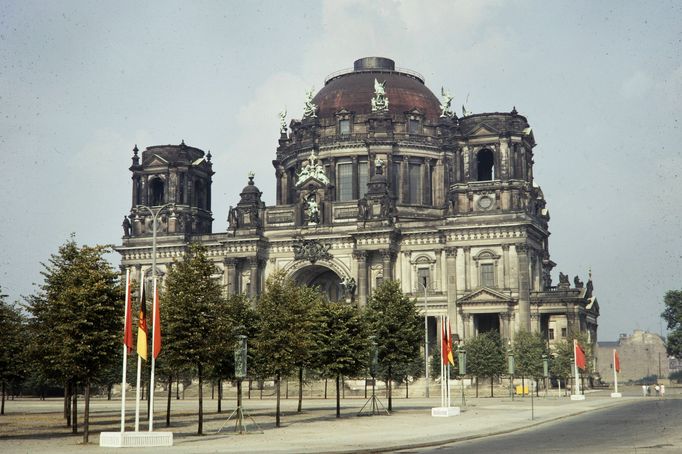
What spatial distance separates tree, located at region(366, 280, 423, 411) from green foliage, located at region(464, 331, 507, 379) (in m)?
32.0

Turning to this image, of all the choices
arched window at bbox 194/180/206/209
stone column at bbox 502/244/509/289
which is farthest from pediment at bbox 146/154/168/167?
stone column at bbox 502/244/509/289

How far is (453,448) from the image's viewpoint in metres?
34.6

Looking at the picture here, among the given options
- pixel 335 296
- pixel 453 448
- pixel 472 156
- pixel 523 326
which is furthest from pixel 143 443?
pixel 335 296

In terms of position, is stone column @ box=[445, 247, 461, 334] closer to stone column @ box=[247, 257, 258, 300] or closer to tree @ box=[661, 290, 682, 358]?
stone column @ box=[247, 257, 258, 300]

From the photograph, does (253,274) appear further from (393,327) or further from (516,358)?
(393,327)

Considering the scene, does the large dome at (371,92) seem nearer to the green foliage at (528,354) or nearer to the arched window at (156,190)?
the arched window at (156,190)

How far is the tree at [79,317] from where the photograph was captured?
3894 cm

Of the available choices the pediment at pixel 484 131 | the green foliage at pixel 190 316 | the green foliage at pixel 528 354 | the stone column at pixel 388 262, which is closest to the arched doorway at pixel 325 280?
the stone column at pixel 388 262

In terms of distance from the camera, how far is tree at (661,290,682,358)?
14400 cm

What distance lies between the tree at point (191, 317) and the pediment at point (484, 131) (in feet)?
228

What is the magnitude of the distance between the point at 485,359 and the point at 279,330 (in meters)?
47.4

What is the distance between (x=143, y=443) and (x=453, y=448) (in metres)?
11.7

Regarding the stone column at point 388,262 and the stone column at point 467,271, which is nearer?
the stone column at point 467,271

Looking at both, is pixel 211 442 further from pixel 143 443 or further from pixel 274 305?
pixel 274 305
